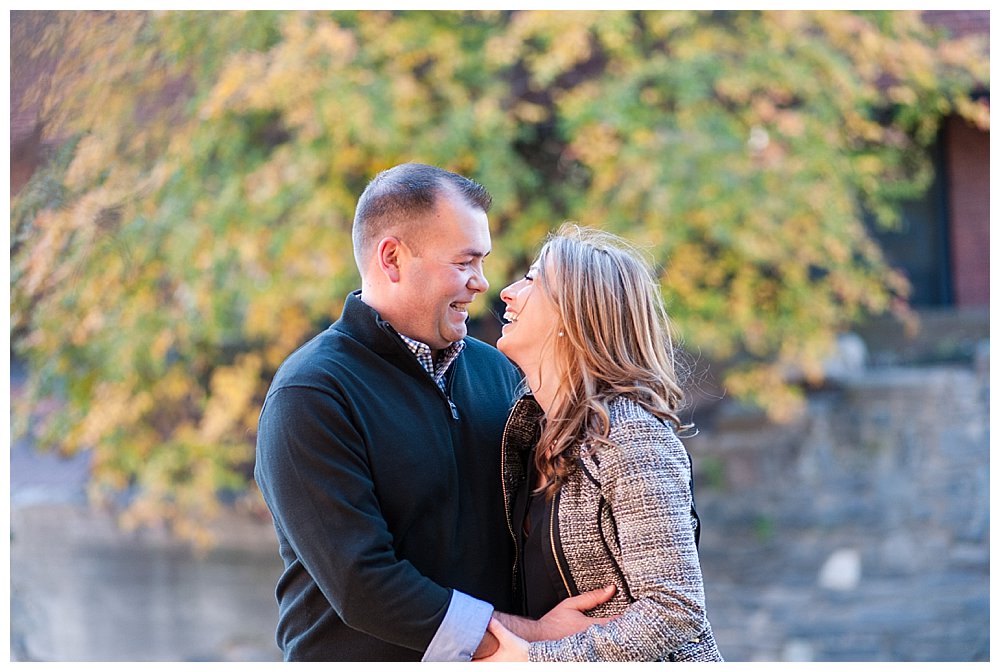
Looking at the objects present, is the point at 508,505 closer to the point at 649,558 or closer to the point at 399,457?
the point at 399,457

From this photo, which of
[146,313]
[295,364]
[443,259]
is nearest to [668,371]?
[443,259]

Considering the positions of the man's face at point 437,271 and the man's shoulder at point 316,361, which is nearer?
the man's shoulder at point 316,361

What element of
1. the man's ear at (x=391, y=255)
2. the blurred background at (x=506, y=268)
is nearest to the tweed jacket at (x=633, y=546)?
the man's ear at (x=391, y=255)

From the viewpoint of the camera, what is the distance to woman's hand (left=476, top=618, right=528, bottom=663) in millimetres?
1920

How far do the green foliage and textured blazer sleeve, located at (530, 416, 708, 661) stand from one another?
10.8 feet

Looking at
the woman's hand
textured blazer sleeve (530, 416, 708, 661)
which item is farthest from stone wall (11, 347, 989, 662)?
textured blazer sleeve (530, 416, 708, 661)

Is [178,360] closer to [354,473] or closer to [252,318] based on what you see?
[252,318]

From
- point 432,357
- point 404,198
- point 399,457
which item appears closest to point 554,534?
point 399,457

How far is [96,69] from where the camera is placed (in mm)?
4531

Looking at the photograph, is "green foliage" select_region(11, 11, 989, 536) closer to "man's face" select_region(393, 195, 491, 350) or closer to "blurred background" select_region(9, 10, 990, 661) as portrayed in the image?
"blurred background" select_region(9, 10, 990, 661)

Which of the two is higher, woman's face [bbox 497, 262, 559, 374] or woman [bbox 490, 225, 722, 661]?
woman's face [bbox 497, 262, 559, 374]

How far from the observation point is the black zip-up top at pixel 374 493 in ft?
6.22

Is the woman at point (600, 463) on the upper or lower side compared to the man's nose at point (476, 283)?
lower

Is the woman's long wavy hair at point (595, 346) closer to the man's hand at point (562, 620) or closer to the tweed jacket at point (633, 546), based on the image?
the tweed jacket at point (633, 546)
